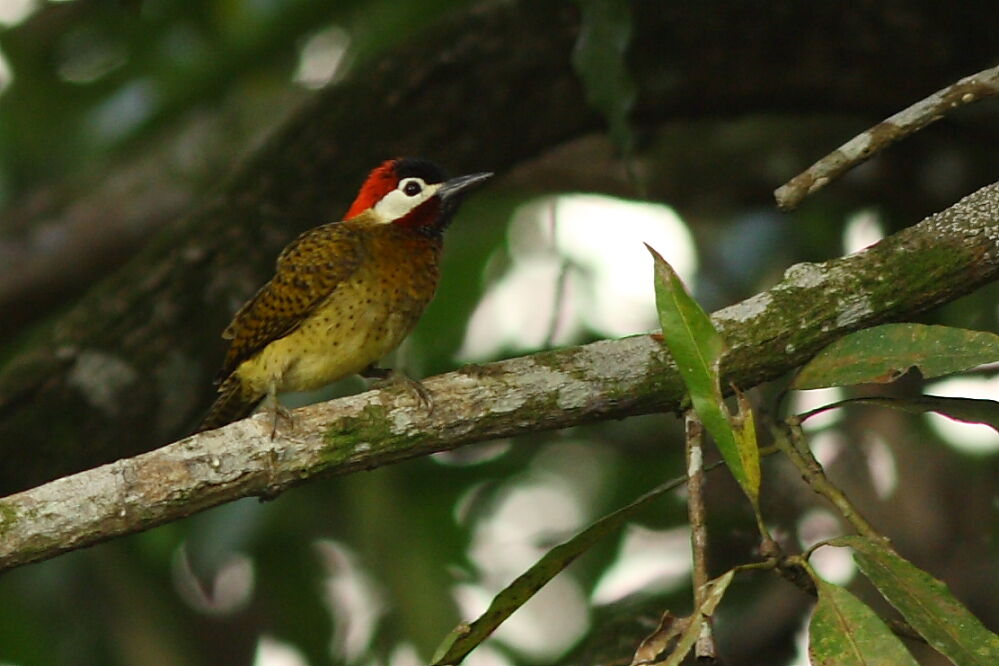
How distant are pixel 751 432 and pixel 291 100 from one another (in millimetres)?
3586

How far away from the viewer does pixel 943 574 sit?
370cm

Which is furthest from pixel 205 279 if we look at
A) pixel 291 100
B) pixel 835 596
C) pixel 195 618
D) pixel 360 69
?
pixel 835 596

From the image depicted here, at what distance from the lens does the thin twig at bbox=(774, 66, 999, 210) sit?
218 cm

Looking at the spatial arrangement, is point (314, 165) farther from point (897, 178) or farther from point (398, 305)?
point (897, 178)

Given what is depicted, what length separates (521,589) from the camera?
2.16m

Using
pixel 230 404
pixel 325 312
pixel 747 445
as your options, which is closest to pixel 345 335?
pixel 325 312

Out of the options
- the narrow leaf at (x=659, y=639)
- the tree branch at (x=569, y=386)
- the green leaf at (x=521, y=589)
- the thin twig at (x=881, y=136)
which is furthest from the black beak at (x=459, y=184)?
the narrow leaf at (x=659, y=639)

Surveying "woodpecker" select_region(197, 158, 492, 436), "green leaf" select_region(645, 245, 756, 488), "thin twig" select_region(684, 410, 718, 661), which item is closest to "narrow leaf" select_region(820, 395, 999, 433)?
"thin twig" select_region(684, 410, 718, 661)

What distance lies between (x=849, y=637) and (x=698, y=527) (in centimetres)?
24

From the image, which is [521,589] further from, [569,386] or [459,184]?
[459,184]

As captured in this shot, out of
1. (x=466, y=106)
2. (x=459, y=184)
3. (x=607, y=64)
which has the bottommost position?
(x=607, y=64)

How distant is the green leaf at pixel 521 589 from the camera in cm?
213

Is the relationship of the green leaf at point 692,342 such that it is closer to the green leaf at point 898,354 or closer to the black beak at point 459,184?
the green leaf at point 898,354

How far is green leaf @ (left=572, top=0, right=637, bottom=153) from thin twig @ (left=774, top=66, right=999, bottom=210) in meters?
0.94
